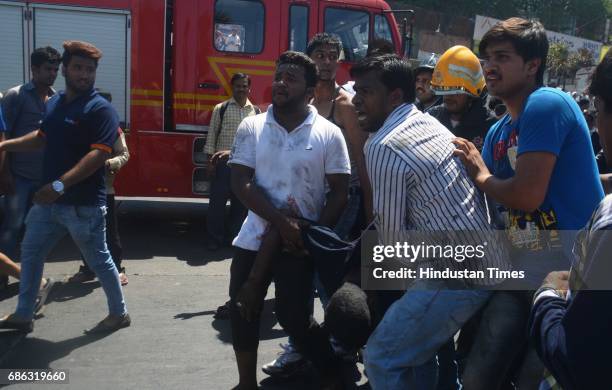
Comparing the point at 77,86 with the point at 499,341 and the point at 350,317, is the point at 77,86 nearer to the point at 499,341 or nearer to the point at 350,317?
the point at 350,317

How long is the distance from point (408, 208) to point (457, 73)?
4.78 feet

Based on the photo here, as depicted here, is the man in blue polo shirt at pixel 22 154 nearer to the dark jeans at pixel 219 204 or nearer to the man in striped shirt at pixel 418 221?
the dark jeans at pixel 219 204

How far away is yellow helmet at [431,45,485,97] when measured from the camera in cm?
384

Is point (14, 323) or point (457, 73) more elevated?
point (457, 73)

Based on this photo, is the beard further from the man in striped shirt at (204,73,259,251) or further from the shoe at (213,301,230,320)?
the man in striped shirt at (204,73,259,251)

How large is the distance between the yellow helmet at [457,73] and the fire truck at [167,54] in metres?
4.01

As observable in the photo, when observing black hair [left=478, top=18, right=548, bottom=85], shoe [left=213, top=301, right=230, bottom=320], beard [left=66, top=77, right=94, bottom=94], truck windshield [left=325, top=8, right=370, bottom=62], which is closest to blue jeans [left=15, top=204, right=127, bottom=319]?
beard [left=66, top=77, right=94, bottom=94]

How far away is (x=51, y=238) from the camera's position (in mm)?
4477

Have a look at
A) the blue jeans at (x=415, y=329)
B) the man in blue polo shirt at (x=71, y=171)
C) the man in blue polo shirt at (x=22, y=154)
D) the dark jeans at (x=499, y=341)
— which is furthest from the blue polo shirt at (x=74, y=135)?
the dark jeans at (x=499, y=341)

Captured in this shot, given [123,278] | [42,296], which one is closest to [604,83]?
[42,296]

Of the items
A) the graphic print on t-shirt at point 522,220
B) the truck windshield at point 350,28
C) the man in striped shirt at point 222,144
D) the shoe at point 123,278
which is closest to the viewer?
the graphic print on t-shirt at point 522,220

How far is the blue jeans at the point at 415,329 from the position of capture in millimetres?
2521

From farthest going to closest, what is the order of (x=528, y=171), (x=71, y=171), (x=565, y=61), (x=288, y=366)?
(x=565, y=61) → (x=71, y=171) → (x=288, y=366) → (x=528, y=171)

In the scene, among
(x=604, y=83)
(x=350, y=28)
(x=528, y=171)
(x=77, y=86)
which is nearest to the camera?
(x=604, y=83)
